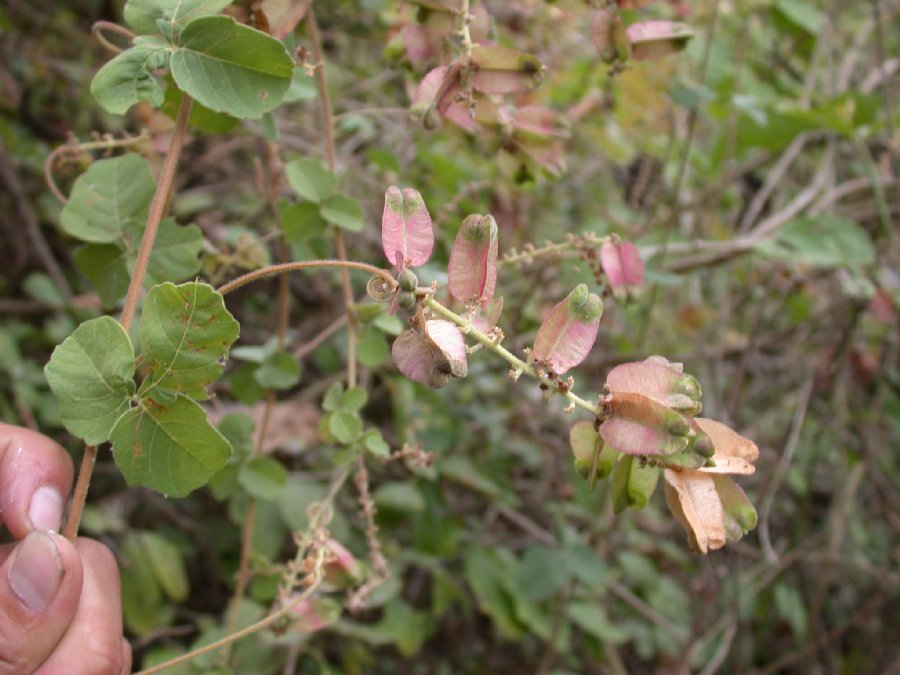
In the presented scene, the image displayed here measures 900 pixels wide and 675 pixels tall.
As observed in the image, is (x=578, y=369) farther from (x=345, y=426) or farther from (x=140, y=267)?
(x=140, y=267)

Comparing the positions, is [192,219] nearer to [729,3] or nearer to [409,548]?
[409,548]

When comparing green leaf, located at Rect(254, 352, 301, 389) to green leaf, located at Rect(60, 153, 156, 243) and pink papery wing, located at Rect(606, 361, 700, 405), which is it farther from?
pink papery wing, located at Rect(606, 361, 700, 405)

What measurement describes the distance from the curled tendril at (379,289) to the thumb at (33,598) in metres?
0.29

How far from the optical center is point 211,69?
0.68m

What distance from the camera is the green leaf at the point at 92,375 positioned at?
602 mm

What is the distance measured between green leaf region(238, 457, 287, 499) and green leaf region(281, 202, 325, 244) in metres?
0.26

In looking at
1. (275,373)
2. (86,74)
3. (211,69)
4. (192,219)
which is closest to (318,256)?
(275,373)

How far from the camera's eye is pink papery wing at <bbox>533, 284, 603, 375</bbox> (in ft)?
1.97

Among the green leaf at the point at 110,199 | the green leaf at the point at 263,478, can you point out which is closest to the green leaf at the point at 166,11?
the green leaf at the point at 110,199

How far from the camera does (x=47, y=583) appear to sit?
590mm

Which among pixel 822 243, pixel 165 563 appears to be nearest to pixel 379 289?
pixel 165 563

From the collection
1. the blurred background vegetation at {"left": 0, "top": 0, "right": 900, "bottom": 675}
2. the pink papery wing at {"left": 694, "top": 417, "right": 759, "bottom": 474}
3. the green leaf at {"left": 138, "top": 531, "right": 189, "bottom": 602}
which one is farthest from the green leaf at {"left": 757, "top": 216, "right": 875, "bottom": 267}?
the green leaf at {"left": 138, "top": 531, "right": 189, "bottom": 602}

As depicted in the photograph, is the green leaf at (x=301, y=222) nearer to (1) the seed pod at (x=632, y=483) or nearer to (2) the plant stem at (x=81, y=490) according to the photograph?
(2) the plant stem at (x=81, y=490)

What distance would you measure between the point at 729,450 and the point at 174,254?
20.5 inches
